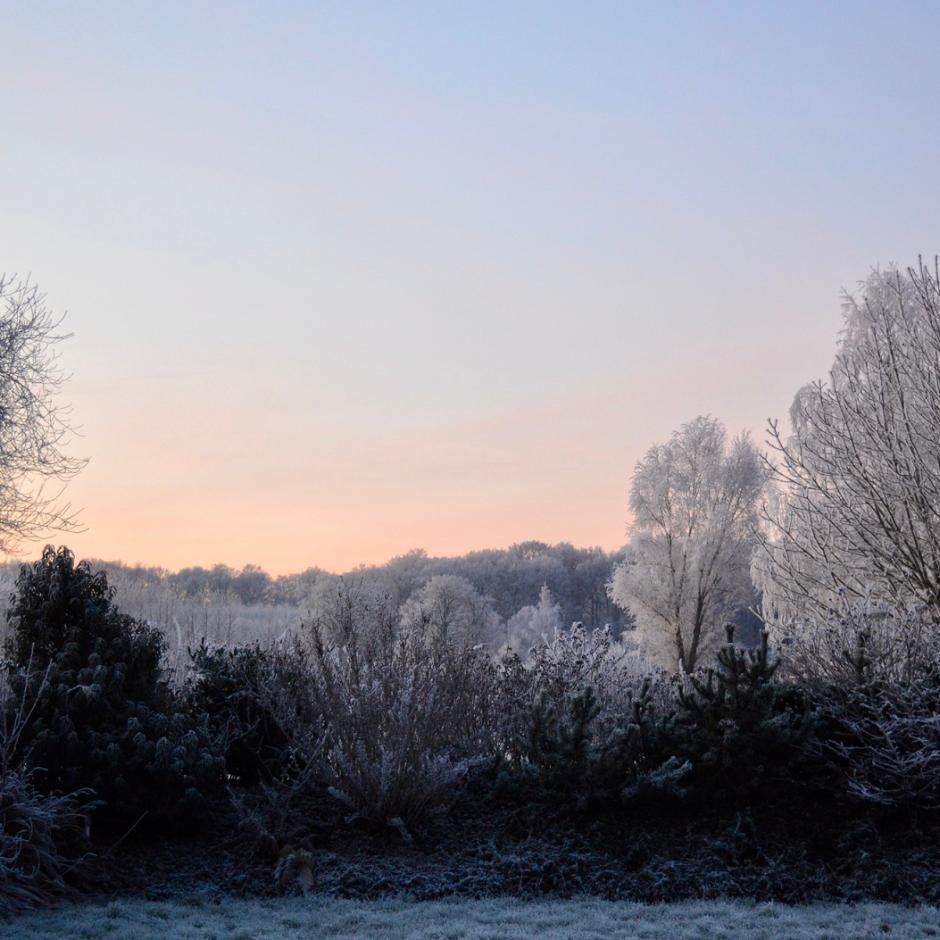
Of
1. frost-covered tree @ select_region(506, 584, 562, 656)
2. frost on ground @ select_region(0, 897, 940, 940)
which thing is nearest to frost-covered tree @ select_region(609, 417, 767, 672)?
frost-covered tree @ select_region(506, 584, 562, 656)

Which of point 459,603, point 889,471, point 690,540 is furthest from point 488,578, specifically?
point 889,471

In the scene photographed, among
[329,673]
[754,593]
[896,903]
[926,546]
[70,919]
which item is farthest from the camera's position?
[754,593]

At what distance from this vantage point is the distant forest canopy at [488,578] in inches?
2264

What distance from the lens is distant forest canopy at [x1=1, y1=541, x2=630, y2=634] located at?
189 feet

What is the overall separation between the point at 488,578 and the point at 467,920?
2285 inches

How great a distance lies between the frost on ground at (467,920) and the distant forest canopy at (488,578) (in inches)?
1763

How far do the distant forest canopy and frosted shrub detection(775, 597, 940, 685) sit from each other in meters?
42.6

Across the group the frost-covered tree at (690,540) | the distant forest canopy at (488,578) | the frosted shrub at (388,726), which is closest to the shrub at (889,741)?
the frosted shrub at (388,726)

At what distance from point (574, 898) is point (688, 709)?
2.04 m

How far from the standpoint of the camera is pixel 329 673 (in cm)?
729

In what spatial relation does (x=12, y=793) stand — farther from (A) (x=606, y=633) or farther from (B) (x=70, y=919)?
(A) (x=606, y=633)

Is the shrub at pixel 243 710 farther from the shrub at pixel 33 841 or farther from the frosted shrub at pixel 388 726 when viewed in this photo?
the shrub at pixel 33 841

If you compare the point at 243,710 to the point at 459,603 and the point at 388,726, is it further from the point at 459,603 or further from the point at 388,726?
the point at 459,603

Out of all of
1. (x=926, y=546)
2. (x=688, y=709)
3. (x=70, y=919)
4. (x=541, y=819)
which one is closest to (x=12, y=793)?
(x=70, y=919)
